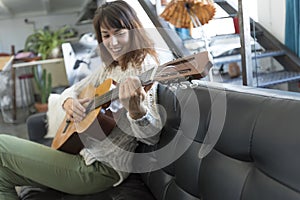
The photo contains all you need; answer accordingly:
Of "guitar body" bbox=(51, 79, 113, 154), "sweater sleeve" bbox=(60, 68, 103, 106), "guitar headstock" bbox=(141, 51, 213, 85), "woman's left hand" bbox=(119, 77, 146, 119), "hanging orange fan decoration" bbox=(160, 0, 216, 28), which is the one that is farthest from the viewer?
"hanging orange fan decoration" bbox=(160, 0, 216, 28)

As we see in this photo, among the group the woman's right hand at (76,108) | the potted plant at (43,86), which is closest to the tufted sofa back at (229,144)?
the woman's right hand at (76,108)

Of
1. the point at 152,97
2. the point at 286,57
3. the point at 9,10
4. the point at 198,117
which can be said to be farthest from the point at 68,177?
the point at 9,10

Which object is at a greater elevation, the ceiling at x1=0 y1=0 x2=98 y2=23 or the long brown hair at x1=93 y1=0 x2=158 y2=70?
the ceiling at x1=0 y1=0 x2=98 y2=23

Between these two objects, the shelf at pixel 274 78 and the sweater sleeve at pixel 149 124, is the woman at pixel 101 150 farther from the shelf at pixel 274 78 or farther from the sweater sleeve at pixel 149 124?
the shelf at pixel 274 78

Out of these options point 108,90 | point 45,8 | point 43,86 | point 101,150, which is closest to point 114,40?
point 108,90

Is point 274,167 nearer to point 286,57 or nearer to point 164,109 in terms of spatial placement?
point 164,109

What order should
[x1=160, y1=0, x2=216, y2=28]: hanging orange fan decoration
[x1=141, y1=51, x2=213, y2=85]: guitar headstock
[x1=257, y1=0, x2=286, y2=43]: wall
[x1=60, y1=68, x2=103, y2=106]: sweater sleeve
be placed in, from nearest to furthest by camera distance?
[x1=141, y1=51, x2=213, y2=85]: guitar headstock
[x1=60, y1=68, x2=103, y2=106]: sweater sleeve
[x1=160, y1=0, x2=216, y2=28]: hanging orange fan decoration
[x1=257, y1=0, x2=286, y2=43]: wall

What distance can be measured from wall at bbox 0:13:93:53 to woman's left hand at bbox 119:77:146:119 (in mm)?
6383

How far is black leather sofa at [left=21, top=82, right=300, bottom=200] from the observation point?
721mm

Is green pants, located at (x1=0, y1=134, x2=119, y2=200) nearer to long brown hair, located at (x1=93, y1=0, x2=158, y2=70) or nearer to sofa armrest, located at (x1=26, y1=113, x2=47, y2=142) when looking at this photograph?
long brown hair, located at (x1=93, y1=0, x2=158, y2=70)

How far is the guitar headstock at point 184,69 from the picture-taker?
0.93 m

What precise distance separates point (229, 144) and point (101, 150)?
691 millimetres

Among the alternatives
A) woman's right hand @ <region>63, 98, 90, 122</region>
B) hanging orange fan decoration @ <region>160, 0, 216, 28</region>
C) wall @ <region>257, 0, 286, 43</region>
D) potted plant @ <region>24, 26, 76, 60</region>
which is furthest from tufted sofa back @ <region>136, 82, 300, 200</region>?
potted plant @ <region>24, 26, 76, 60</region>

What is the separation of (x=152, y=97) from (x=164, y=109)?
2.7 inches
